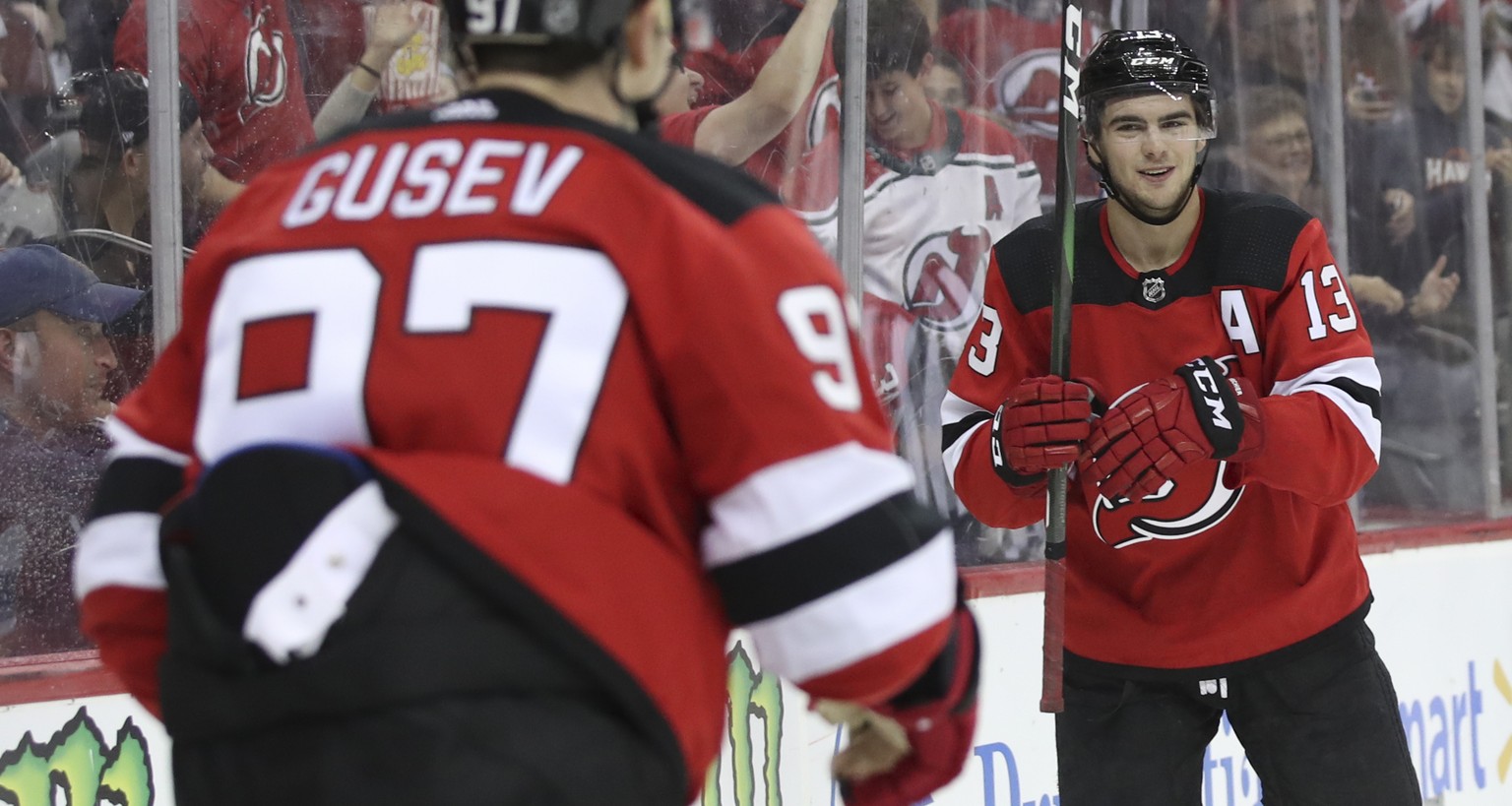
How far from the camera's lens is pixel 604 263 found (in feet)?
3.99

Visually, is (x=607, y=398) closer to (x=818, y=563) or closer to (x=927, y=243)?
(x=818, y=563)

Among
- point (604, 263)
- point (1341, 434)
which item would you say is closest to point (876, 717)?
point (604, 263)

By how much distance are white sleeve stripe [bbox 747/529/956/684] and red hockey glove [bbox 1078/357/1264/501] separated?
135 cm

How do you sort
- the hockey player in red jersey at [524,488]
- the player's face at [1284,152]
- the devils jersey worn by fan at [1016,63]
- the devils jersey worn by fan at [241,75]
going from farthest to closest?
1. the player's face at [1284,152]
2. the devils jersey worn by fan at [1016,63]
3. the devils jersey worn by fan at [241,75]
4. the hockey player in red jersey at [524,488]

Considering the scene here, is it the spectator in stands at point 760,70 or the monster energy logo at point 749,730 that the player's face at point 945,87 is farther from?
the monster energy logo at point 749,730

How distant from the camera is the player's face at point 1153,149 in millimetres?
2805

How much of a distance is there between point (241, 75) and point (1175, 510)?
1831mm

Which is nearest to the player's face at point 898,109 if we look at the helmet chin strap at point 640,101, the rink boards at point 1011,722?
the rink boards at point 1011,722

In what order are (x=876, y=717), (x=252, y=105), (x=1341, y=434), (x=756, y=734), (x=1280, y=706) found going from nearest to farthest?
(x=876, y=717), (x=1341, y=434), (x=1280, y=706), (x=252, y=105), (x=756, y=734)

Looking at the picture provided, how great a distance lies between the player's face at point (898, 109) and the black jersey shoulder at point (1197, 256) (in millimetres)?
1308

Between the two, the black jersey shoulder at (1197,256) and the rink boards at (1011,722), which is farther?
the rink boards at (1011,722)

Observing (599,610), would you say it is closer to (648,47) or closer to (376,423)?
(376,423)

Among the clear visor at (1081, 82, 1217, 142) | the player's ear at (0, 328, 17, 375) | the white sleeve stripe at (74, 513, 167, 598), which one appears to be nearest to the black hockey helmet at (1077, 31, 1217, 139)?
the clear visor at (1081, 82, 1217, 142)

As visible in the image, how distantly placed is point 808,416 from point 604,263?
0.58 ft
